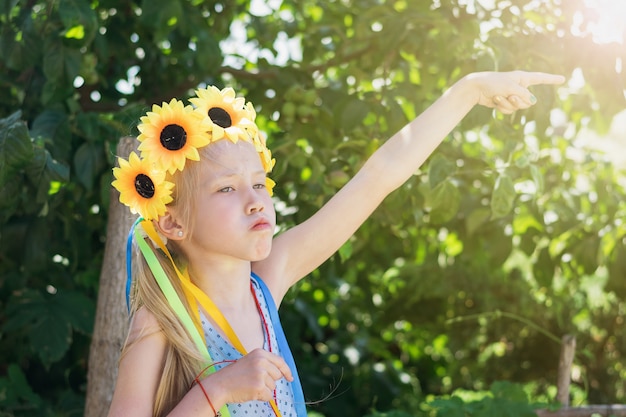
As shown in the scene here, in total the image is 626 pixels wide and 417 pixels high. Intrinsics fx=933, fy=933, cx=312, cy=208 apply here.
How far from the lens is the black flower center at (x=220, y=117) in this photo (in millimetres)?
1568

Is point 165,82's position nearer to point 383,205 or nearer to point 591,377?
point 383,205

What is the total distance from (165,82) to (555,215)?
137 centimetres

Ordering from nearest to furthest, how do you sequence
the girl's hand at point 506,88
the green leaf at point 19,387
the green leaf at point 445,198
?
the girl's hand at point 506,88
the green leaf at point 445,198
the green leaf at point 19,387

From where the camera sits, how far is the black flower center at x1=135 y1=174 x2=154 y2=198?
1.53m

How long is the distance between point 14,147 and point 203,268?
0.73 meters

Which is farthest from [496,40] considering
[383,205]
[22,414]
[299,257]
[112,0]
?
[22,414]

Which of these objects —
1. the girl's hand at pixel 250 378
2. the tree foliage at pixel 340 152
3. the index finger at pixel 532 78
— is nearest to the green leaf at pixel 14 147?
the tree foliage at pixel 340 152

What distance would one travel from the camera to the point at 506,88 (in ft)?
5.57

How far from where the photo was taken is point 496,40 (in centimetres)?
241

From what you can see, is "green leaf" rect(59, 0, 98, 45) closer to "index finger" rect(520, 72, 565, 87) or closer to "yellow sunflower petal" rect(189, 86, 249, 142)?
"yellow sunflower petal" rect(189, 86, 249, 142)

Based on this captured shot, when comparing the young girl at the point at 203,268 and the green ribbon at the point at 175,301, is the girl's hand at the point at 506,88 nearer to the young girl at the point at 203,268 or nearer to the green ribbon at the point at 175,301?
the young girl at the point at 203,268

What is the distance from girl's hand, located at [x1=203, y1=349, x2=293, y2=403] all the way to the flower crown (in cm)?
31

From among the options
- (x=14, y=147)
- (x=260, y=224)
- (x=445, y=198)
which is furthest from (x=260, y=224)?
(x=445, y=198)

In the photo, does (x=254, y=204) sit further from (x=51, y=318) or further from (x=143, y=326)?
(x=51, y=318)
